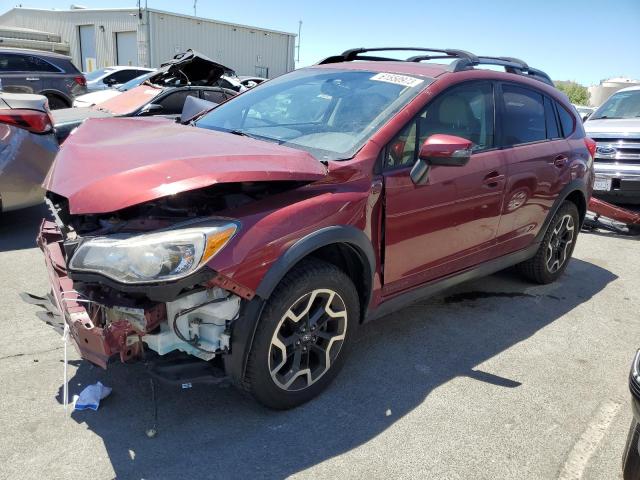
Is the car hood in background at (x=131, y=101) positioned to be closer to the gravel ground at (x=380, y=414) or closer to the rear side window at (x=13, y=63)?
the gravel ground at (x=380, y=414)

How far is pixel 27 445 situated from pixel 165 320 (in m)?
0.86

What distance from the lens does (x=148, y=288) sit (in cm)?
217

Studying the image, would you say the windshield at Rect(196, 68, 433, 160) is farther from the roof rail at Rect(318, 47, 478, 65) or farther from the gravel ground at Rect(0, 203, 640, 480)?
the gravel ground at Rect(0, 203, 640, 480)

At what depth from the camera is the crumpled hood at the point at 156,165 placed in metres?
2.26

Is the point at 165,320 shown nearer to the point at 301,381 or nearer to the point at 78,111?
the point at 301,381

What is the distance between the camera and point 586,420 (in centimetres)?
300

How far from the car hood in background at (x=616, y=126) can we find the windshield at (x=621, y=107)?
1.07 ft

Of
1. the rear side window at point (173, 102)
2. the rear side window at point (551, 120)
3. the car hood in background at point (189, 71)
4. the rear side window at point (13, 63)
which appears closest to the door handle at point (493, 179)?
the rear side window at point (551, 120)

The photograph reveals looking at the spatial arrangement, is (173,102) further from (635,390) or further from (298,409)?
(635,390)

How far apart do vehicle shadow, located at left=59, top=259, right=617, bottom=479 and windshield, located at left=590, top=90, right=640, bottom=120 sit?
5818mm

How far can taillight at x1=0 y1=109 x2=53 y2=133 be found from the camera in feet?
16.0

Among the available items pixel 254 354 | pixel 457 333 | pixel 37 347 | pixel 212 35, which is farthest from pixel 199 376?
pixel 212 35

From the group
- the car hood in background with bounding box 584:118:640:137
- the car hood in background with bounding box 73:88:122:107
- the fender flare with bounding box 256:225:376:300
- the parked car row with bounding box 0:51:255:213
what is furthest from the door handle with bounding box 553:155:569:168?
the car hood in background with bounding box 73:88:122:107

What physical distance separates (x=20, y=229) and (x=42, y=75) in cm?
791
